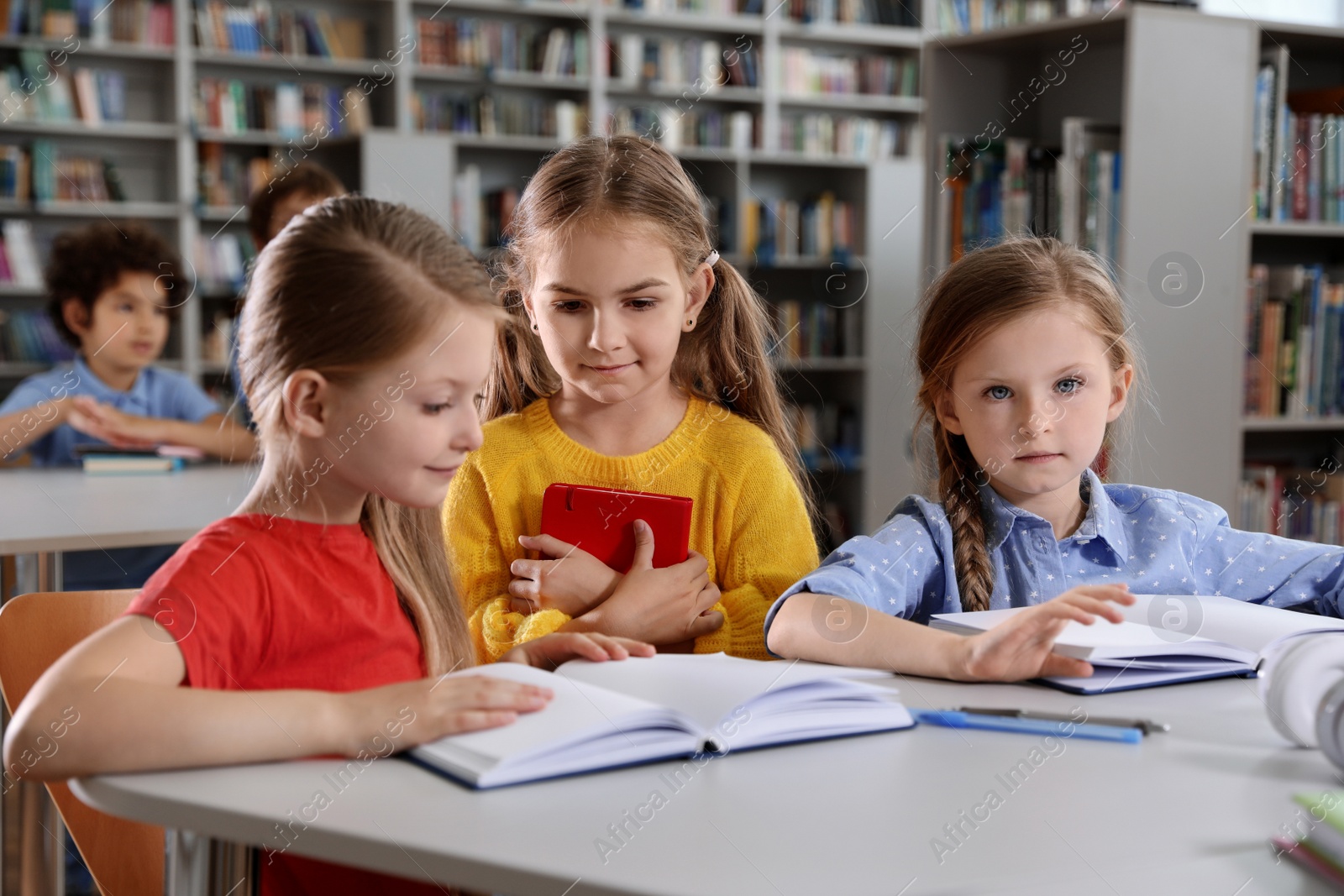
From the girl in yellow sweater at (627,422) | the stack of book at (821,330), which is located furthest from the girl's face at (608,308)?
the stack of book at (821,330)

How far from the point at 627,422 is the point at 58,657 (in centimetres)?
70

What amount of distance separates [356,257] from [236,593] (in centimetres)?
30

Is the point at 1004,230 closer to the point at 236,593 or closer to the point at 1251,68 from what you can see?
the point at 1251,68

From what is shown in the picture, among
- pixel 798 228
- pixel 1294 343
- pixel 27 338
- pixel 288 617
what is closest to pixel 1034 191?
pixel 1294 343

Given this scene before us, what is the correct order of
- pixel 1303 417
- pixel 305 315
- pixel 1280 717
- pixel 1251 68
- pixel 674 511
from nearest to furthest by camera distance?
1. pixel 1280 717
2. pixel 305 315
3. pixel 674 511
4. pixel 1251 68
5. pixel 1303 417

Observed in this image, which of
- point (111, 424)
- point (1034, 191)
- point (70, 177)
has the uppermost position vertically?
point (70, 177)

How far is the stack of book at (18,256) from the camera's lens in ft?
16.5

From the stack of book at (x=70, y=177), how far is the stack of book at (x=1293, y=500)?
14.9 ft

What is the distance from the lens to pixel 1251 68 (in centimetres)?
292

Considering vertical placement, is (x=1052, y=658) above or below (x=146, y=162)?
below

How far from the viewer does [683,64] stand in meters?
6.12

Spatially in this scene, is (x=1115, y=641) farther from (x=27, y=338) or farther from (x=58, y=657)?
(x=27, y=338)

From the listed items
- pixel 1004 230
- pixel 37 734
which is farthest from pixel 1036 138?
pixel 37 734

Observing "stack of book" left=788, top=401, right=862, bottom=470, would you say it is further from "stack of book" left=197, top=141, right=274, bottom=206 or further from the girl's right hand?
the girl's right hand
